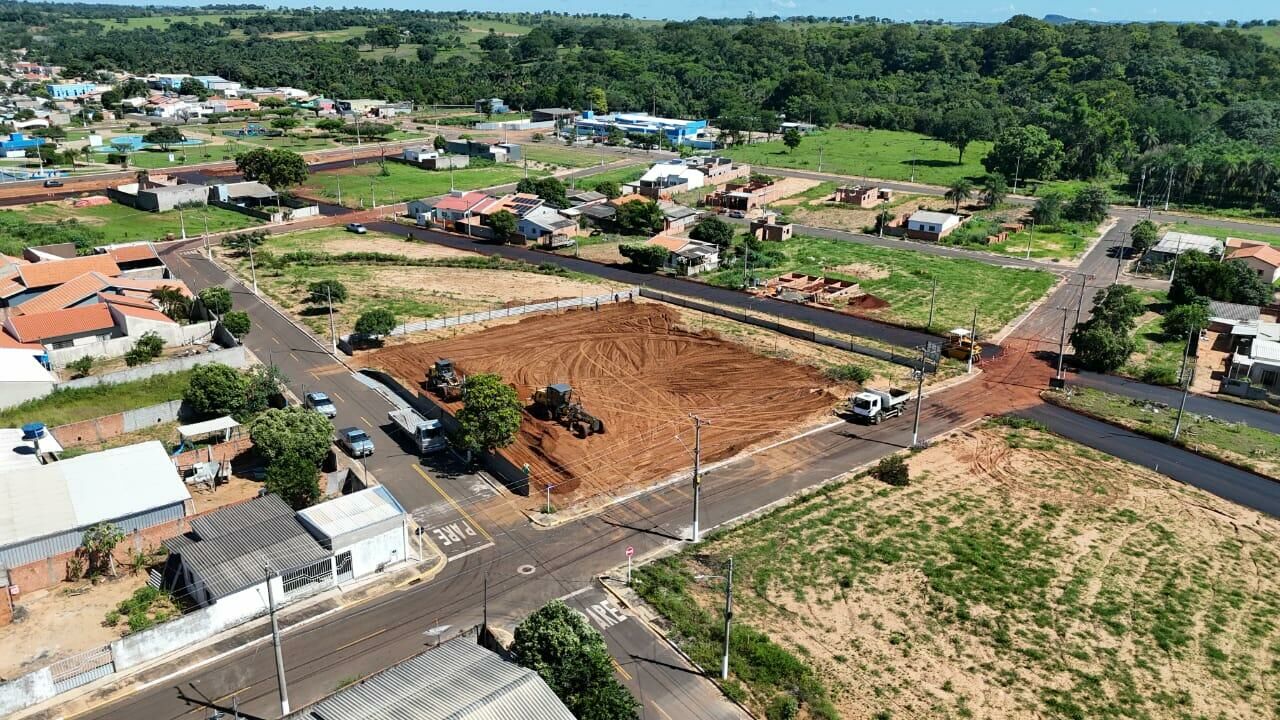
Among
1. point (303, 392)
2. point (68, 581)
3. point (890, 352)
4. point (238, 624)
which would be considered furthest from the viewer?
point (890, 352)

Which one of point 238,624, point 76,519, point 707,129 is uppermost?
point 707,129

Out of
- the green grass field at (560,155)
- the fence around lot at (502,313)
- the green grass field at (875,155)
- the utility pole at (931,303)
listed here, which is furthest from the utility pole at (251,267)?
the green grass field at (875,155)

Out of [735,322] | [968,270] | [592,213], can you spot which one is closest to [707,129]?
[592,213]

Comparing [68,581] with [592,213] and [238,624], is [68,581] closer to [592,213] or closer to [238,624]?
[238,624]

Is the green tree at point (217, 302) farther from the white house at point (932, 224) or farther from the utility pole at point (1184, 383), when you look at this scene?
the white house at point (932, 224)

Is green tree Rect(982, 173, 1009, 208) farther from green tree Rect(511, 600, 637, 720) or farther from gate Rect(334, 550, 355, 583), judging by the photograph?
green tree Rect(511, 600, 637, 720)

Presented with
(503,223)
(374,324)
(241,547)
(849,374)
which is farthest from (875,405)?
(503,223)
